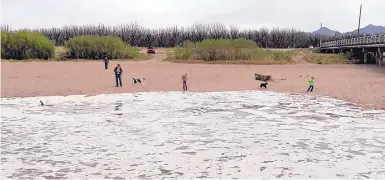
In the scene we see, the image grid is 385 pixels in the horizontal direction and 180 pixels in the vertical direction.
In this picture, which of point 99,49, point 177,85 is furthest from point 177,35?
point 177,85

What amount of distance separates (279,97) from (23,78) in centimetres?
2015

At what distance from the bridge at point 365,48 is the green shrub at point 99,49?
27.3 meters

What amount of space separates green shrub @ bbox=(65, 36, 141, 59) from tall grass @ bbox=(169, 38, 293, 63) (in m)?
8.67

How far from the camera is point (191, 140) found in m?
12.9

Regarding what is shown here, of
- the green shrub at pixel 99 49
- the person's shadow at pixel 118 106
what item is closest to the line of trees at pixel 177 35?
the green shrub at pixel 99 49

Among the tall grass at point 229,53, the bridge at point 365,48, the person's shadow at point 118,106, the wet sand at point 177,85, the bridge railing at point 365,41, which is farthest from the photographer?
the tall grass at point 229,53

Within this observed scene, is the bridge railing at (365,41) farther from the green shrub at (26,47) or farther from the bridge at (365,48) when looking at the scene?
the green shrub at (26,47)

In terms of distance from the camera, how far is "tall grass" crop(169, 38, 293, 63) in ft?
181

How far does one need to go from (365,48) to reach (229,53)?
16.0 metres

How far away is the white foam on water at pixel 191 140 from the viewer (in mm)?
9875

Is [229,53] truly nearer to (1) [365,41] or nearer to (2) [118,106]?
(1) [365,41]

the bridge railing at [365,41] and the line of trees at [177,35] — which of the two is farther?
the line of trees at [177,35]

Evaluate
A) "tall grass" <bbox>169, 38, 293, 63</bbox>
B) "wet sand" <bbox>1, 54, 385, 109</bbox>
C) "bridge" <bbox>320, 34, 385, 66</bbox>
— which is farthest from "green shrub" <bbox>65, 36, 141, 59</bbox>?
"bridge" <bbox>320, 34, 385, 66</bbox>

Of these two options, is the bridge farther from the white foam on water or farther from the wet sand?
the white foam on water
